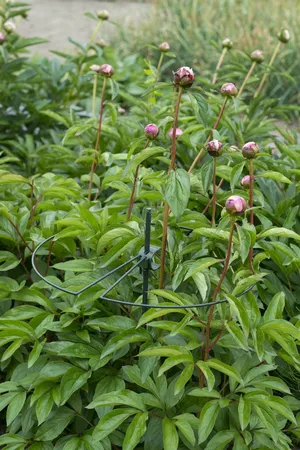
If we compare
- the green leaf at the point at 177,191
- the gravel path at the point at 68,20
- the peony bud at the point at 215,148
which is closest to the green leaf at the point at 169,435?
the green leaf at the point at 177,191

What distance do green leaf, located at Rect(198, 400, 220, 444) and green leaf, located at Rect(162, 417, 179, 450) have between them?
0.06 meters

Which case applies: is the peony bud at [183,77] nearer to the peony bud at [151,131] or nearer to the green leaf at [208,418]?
the peony bud at [151,131]

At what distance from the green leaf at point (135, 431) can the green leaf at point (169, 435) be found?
0.05 meters

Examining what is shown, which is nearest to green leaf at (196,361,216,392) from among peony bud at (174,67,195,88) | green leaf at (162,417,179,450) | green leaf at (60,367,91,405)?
green leaf at (162,417,179,450)

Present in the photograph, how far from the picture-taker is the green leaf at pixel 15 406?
1758 mm

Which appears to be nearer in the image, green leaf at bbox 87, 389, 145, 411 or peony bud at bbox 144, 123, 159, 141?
green leaf at bbox 87, 389, 145, 411

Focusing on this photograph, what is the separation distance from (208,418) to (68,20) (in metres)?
7.01

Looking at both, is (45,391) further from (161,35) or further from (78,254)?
(161,35)

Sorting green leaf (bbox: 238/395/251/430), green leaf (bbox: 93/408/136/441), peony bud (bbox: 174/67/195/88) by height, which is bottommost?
green leaf (bbox: 93/408/136/441)

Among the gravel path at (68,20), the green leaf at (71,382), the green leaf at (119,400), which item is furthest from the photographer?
the gravel path at (68,20)

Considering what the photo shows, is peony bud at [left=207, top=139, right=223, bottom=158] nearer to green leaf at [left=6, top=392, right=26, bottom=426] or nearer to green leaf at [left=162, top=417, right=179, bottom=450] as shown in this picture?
green leaf at [left=162, top=417, right=179, bottom=450]

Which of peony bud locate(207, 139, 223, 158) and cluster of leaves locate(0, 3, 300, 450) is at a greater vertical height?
peony bud locate(207, 139, 223, 158)

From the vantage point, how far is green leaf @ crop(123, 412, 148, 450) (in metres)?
1.60

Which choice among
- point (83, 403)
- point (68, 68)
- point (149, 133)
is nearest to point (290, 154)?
point (149, 133)
